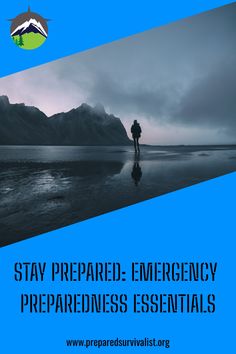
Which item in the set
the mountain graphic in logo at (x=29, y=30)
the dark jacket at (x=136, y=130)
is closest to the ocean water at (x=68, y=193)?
the mountain graphic in logo at (x=29, y=30)

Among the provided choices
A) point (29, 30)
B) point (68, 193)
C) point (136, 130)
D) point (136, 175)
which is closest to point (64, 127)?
point (136, 130)

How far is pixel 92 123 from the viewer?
43344mm

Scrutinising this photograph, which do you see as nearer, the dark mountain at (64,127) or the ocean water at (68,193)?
the ocean water at (68,193)

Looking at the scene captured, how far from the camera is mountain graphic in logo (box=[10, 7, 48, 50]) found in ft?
28.2

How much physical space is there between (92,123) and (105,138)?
23.5ft

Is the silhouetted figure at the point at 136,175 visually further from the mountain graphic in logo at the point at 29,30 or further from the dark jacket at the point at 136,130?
the dark jacket at the point at 136,130

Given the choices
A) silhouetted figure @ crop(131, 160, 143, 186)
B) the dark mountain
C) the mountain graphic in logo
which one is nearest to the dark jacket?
silhouetted figure @ crop(131, 160, 143, 186)

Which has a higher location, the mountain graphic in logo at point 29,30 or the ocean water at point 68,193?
the mountain graphic in logo at point 29,30

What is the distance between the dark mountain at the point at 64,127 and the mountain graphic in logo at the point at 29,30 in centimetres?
2520

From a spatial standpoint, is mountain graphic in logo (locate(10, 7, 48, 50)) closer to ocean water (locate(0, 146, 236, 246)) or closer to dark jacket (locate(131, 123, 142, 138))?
ocean water (locate(0, 146, 236, 246))

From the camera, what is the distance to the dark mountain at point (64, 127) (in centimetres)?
3815

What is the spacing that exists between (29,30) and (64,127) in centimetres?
3161

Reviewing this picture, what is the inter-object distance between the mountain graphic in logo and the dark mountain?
25195 millimetres

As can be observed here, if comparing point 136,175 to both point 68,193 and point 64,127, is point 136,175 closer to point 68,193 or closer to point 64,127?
point 68,193
